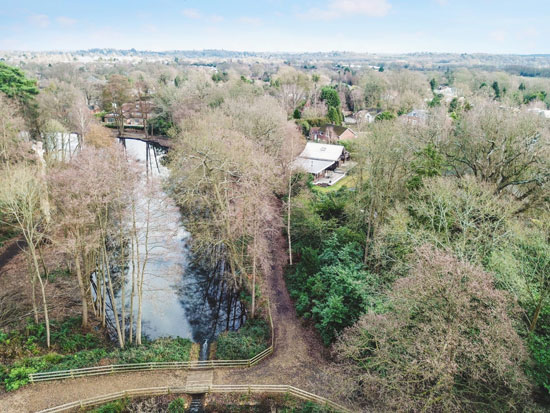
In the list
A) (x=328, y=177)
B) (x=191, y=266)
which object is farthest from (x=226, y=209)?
(x=328, y=177)

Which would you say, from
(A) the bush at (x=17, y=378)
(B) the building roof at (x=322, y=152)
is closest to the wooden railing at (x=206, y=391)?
(A) the bush at (x=17, y=378)

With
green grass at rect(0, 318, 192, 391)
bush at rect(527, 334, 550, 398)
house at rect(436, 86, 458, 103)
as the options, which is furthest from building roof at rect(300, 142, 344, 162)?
house at rect(436, 86, 458, 103)

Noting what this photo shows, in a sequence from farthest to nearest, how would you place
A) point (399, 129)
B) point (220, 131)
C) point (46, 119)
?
point (46, 119)
point (220, 131)
point (399, 129)

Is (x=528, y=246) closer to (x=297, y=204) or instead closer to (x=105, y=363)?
(x=297, y=204)

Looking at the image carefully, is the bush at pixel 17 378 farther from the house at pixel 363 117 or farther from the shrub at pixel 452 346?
the house at pixel 363 117

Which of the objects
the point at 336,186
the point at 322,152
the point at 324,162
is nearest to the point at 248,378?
the point at 336,186

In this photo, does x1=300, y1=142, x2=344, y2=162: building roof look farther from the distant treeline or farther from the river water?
the distant treeline
